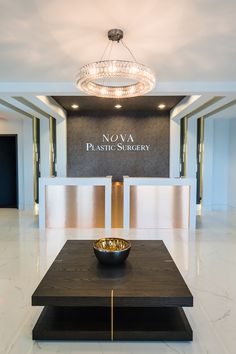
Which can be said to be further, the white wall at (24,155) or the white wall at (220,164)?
the white wall at (220,164)

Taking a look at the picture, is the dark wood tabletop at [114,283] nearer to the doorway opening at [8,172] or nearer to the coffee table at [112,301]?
the coffee table at [112,301]

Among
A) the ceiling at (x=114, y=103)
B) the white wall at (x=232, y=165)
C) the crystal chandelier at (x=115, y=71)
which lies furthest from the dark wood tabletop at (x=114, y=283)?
the white wall at (x=232, y=165)

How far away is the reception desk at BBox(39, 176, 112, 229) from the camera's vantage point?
5.96 metres

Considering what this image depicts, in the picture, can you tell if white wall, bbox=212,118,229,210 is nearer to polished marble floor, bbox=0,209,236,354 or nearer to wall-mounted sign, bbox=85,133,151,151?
polished marble floor, bbox=0,209,236,354

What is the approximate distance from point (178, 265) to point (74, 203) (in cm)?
294

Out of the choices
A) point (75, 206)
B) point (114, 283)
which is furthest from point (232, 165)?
point (114, 283)

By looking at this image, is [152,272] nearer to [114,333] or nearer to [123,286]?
[123,286]

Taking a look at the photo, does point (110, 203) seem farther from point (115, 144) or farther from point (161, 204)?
point (115, 144)

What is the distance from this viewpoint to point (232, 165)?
8.10 m

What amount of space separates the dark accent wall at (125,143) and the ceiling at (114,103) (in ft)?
1.01

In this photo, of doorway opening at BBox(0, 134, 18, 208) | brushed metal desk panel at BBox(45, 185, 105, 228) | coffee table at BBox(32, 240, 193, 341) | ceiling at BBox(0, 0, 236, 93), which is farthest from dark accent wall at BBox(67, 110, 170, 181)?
coffee table at BBox(32, 240, 193, 341)

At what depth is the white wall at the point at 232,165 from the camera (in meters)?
7.96

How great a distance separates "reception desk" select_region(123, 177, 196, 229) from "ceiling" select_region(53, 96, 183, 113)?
7.14 ft

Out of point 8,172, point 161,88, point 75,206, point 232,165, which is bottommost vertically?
point 75,206
